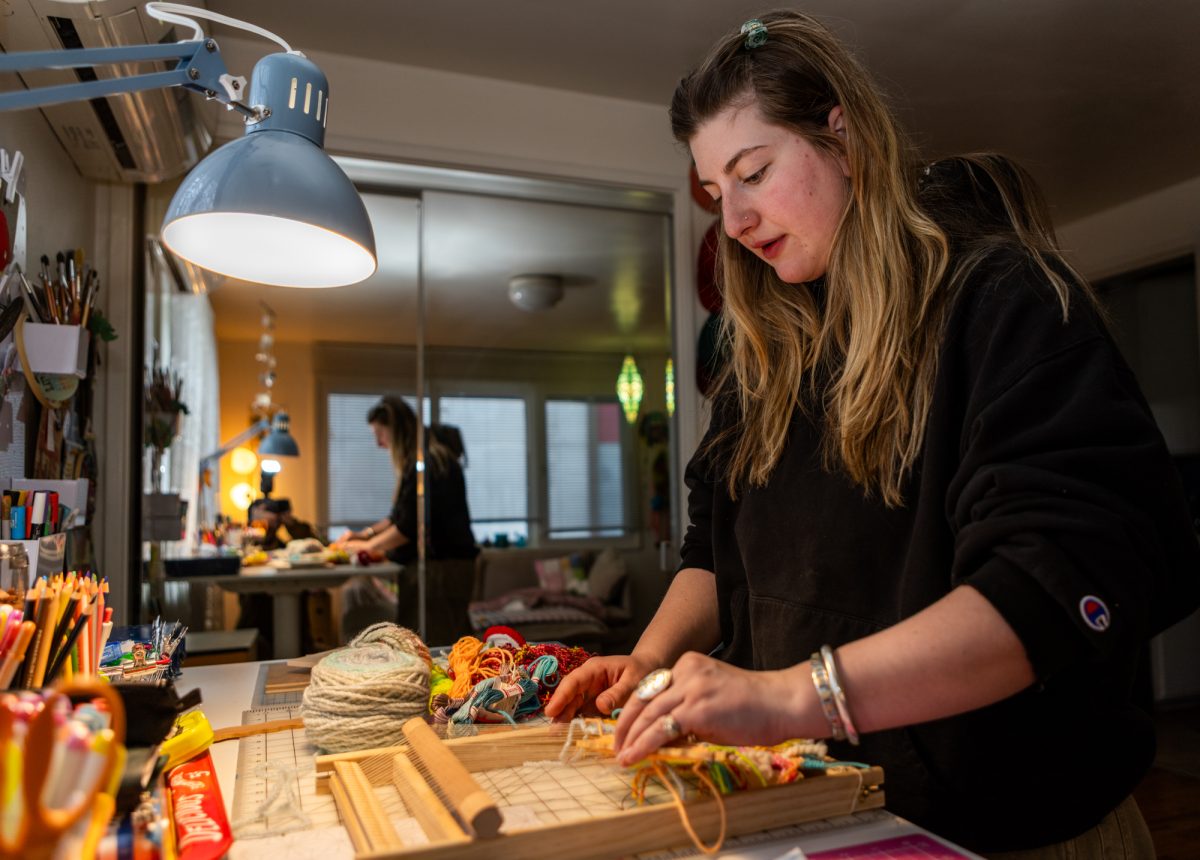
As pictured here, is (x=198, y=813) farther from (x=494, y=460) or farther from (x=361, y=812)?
(x=494, y=460)

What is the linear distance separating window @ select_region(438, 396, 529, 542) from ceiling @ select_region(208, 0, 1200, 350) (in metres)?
0.22

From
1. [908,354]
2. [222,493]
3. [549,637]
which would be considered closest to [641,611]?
[549,637]

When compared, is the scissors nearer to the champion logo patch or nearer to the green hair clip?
the champion logo patch

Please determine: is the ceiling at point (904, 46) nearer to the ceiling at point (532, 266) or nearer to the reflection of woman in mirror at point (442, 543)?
the ceiling at point (532, 266)

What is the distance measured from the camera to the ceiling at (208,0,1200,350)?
2441mm

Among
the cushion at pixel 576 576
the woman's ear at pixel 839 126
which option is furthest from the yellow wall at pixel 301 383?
the woman's ear at pixel 839 126

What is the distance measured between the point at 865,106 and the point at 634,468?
2.17 m

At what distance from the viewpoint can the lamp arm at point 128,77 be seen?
2.58 feet

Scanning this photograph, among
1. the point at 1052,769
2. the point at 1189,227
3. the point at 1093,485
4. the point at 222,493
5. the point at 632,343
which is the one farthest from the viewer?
the point at 222,493

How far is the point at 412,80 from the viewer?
8.78ft

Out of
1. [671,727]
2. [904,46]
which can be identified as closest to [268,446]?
[904,46]

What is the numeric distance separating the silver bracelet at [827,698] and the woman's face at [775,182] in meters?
0.55

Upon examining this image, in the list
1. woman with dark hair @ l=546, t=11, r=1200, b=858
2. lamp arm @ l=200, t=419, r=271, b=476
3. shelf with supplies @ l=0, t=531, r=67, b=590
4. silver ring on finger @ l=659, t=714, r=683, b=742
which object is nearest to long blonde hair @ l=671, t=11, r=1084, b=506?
woman with dark hair @ l=546, t=11, r=1200, b=858

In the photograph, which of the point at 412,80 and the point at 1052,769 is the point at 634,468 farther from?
the point at 1052,769
